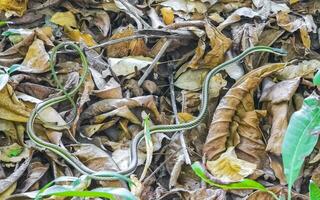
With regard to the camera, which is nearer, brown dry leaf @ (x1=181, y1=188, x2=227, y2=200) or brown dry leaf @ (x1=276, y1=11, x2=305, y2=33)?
brown dry leaf @ (x1=181, y1=188, x2=227, y2=200)

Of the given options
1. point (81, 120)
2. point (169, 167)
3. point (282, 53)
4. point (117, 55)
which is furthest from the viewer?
point (117, 55)

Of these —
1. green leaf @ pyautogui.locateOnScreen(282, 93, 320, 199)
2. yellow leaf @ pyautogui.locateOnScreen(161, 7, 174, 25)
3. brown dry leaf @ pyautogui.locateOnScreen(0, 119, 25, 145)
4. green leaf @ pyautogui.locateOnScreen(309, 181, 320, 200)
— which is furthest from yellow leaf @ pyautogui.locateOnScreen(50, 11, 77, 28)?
green leaf @ pyautogui.locateOnScreen(309, 181, 320, 200)

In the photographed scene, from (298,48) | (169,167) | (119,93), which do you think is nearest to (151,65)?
(119,93)

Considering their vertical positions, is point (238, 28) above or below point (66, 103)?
above

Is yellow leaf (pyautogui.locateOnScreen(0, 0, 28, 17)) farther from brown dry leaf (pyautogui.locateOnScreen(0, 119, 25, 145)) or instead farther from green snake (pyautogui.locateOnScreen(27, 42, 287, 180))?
brown dry leaf (pyautogui.locateOnScreen(0, 119, 25, 145))

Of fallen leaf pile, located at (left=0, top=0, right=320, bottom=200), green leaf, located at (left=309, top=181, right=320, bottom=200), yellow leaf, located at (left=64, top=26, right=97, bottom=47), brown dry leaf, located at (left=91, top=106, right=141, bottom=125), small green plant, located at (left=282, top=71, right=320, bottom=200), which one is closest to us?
green leaf, located at (left=309, top=181, right=320, bottom=200)

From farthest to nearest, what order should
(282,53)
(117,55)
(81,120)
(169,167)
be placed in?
(117,55), (282,53), (81,120), (169,167)

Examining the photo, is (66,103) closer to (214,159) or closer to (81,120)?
(81,120)

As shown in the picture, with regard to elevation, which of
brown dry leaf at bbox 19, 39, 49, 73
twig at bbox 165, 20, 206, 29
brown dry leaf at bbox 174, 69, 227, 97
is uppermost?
twig at bbox 165, 20, 206, 29
